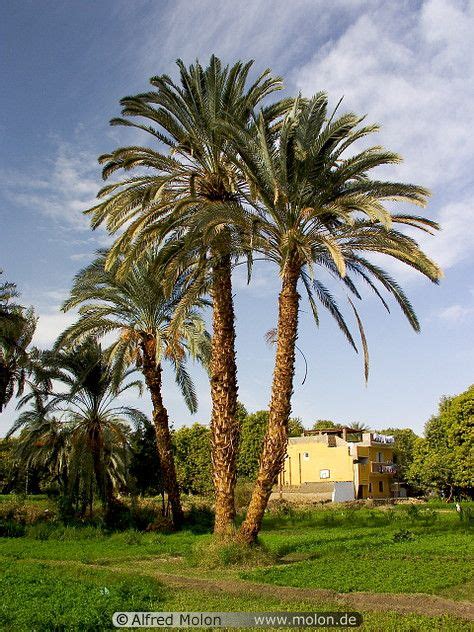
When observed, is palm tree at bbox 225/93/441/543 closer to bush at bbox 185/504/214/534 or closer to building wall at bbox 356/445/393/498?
bush at bbox 185/504/214/534

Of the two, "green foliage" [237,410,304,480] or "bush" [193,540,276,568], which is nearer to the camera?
"bush" [193,540,276,568]

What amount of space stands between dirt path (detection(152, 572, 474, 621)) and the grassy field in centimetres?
2

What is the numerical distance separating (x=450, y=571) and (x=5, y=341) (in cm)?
1940

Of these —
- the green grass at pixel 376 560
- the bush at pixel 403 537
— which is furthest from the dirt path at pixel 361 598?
the bush at pixel 403 537

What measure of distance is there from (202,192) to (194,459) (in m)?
44.1

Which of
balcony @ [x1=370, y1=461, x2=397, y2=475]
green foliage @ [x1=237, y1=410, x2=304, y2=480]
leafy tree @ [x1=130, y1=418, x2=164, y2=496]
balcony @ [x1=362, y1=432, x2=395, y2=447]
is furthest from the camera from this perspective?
balcony @ [x1=362, y1=432, x2=395, y2=447]

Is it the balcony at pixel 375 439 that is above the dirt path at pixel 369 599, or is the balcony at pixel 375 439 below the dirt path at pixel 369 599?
above

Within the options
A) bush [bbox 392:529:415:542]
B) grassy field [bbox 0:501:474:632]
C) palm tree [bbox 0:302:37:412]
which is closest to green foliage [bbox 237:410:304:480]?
palm tree [bbox 0:302:37:412]

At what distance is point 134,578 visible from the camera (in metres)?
12.4

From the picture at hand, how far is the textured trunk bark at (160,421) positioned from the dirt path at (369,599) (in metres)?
13.2

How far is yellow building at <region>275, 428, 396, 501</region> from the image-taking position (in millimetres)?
61750

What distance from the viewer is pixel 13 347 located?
2764cm

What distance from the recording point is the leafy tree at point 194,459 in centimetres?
5906

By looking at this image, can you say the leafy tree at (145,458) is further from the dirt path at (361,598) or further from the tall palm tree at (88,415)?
the dirt path at (361,598)
